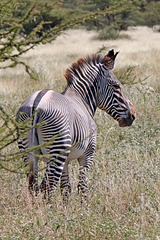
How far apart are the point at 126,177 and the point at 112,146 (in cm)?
170

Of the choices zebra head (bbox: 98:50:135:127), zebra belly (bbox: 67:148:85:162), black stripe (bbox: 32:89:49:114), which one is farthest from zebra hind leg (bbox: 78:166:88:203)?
black stripe (bbox: 32:89:49:114)

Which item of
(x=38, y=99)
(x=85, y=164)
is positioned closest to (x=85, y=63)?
(x=38, y=99)

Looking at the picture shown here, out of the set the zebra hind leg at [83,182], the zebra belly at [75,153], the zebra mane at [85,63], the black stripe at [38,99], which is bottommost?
the zebra hind leg at [83,182]

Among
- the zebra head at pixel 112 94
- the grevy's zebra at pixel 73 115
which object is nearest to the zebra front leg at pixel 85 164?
the grevy's zebra at pixel 73 115

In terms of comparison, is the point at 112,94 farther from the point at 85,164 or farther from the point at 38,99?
the point at 38,99

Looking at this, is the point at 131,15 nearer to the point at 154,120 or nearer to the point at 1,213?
the point at 154,120

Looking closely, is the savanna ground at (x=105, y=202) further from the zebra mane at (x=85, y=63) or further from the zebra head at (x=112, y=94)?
the zebra mane at (x=85, y=63)

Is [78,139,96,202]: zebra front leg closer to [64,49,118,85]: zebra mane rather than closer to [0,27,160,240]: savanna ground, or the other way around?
[0,27,160,240]: savanna ground

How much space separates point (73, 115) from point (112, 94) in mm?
975

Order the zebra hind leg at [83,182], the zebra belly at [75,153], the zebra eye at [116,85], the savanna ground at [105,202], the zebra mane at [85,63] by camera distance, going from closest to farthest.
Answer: the savanna ground at [105,202]
the zebra belly at [75,153]
the zebra hind leg at [83,182]
the zebra mane at [85,63]
the zebra eye at [116,85]

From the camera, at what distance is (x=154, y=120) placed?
7.20 meters

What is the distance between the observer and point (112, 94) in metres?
4.73

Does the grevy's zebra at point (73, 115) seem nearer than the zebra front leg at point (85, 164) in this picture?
Yes

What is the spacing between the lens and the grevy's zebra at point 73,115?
363 centimetres
